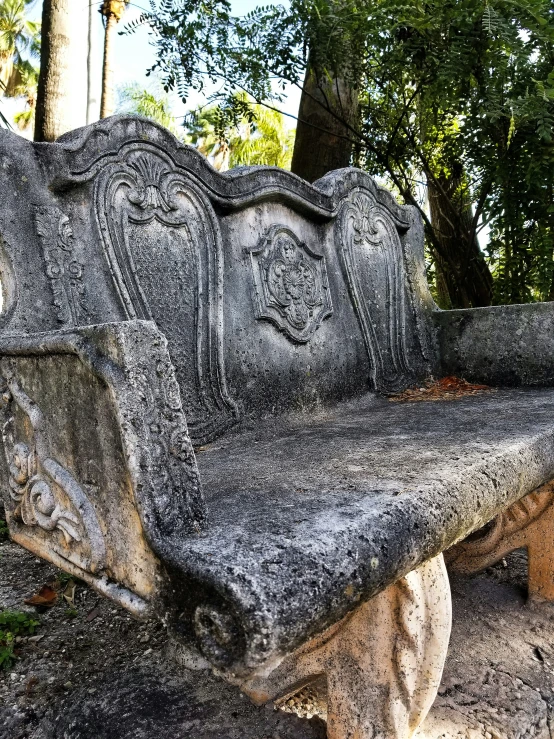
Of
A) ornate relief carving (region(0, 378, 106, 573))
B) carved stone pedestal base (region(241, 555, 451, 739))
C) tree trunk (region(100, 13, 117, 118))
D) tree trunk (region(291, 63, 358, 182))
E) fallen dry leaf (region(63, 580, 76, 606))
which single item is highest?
tree trunk (region(100, 13, 117, 118))

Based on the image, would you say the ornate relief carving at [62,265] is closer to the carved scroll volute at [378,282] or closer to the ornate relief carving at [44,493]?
the ornate relief carving at [44,493]

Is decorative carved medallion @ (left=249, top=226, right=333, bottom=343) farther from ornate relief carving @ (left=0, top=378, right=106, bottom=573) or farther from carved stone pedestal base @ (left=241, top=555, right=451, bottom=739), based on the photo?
carved stone pedestal base @ (left=241, top=555, right=451, bottom=739)

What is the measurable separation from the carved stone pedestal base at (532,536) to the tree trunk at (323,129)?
105 inches

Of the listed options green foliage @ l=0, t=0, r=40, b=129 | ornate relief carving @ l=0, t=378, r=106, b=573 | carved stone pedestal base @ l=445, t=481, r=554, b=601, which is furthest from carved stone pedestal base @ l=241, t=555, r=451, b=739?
green foliage @ l=0, t=0, r=40, b=129

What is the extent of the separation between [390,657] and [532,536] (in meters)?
0.96

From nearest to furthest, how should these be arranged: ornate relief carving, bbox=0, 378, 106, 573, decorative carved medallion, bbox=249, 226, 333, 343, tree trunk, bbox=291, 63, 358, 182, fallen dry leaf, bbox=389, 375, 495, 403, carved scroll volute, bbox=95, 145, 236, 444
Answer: ornate relief carving, bbox=0, 378, 106, 573 → carved scroll volute, bbox=95, 145, 236, 444 → decorative carved medallion, bbox=249, 226, 333, 343 → fallen dry leaf, bbox=389, 375, 495, 403 → tree trunk, bbox=291, 63, 358, 182

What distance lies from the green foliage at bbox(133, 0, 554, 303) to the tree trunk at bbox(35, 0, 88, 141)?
0.77 m

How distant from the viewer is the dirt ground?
147 cm

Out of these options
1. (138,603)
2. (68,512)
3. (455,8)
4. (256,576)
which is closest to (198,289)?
(68,512)

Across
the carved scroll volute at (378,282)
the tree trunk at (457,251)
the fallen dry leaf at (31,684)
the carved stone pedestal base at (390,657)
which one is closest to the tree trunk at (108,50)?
the tree trunk at (457,251)

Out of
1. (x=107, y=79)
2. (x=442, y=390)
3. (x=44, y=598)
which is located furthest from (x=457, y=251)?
(x=107, y=79)

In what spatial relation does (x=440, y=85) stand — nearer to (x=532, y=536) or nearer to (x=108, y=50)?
(x=532, y=536)

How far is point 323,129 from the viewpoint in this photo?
3914 millimetres

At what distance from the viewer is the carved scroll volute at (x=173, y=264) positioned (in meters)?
1.75
